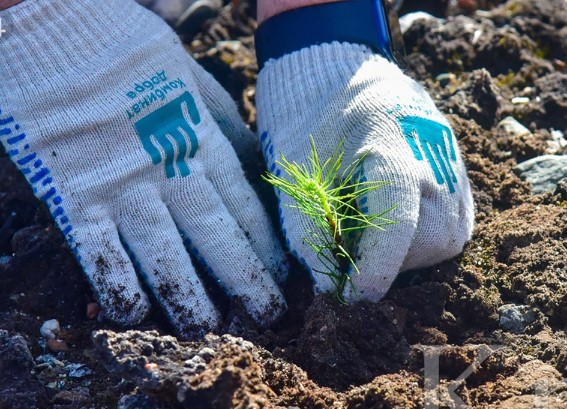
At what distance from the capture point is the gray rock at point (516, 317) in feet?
6.73

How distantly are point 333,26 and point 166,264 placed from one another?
908 mm

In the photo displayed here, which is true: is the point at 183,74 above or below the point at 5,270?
above

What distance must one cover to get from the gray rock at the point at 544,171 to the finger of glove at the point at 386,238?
600 mm

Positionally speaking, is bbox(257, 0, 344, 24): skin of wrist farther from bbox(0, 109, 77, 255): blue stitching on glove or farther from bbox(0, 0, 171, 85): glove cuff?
bbox(0, 109, 77, 255): blue stitching on glove

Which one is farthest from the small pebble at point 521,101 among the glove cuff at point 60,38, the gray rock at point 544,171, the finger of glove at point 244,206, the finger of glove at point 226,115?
the glove cuff at point 60,38

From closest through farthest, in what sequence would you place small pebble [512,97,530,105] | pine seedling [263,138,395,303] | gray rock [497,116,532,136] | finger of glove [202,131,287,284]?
pine seedling [263,138,395,303] < finger of glove [202,131,287,284] < gray rock [497,116,532,136] < small pebble [512,97,530,105]

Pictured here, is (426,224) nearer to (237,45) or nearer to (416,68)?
(416,68)

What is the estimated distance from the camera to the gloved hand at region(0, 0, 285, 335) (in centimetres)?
216

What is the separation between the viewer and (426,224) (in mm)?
2131

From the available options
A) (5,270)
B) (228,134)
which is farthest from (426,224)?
(5,270)

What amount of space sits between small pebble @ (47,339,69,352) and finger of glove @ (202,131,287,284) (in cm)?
58

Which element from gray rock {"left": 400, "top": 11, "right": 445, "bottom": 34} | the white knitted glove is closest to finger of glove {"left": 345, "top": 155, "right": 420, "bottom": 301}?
the white knitted glove

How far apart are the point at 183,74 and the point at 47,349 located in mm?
895

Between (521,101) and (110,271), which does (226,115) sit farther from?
(521,101)
